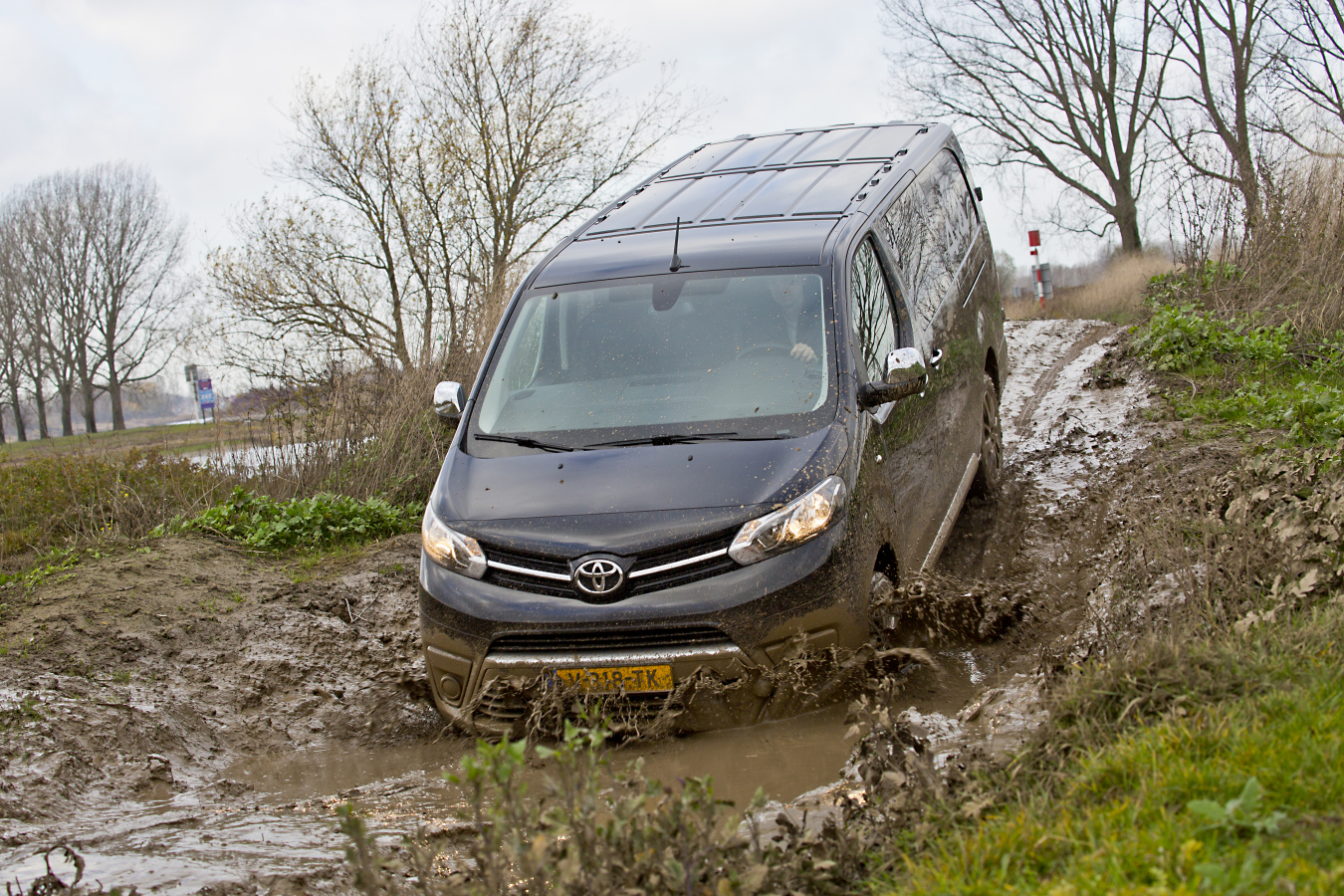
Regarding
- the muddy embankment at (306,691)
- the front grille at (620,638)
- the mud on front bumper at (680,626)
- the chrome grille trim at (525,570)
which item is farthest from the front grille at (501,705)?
the chrome grille trim at (525,570)

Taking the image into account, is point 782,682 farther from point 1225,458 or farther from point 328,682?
point 1225,458

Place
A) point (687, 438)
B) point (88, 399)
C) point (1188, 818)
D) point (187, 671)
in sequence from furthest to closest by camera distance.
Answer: point (88, 399), point (187, 671), point (687, 438), point (1188, 818)

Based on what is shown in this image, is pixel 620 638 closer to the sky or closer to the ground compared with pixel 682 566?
closer to the ground

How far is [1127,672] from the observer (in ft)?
9.95

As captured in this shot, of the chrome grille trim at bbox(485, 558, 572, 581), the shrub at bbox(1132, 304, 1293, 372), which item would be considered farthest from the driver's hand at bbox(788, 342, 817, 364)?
the shrub at bbox(1132, 304, 1293, 372)

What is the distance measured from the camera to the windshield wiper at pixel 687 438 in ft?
14.2

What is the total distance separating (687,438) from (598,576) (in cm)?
74

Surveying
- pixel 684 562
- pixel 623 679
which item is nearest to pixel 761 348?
pixel 684 562

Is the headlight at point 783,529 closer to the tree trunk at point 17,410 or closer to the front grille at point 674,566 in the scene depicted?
the front grille at point 674,566

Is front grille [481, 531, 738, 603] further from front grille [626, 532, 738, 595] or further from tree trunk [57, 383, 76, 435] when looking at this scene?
tree trunk [57, 383, 76, 435]

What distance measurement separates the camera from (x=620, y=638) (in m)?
3.96

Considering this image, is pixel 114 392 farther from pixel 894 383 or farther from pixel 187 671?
pixel 894 383

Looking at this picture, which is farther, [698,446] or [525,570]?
[698,446]

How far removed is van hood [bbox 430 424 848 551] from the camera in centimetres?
399
